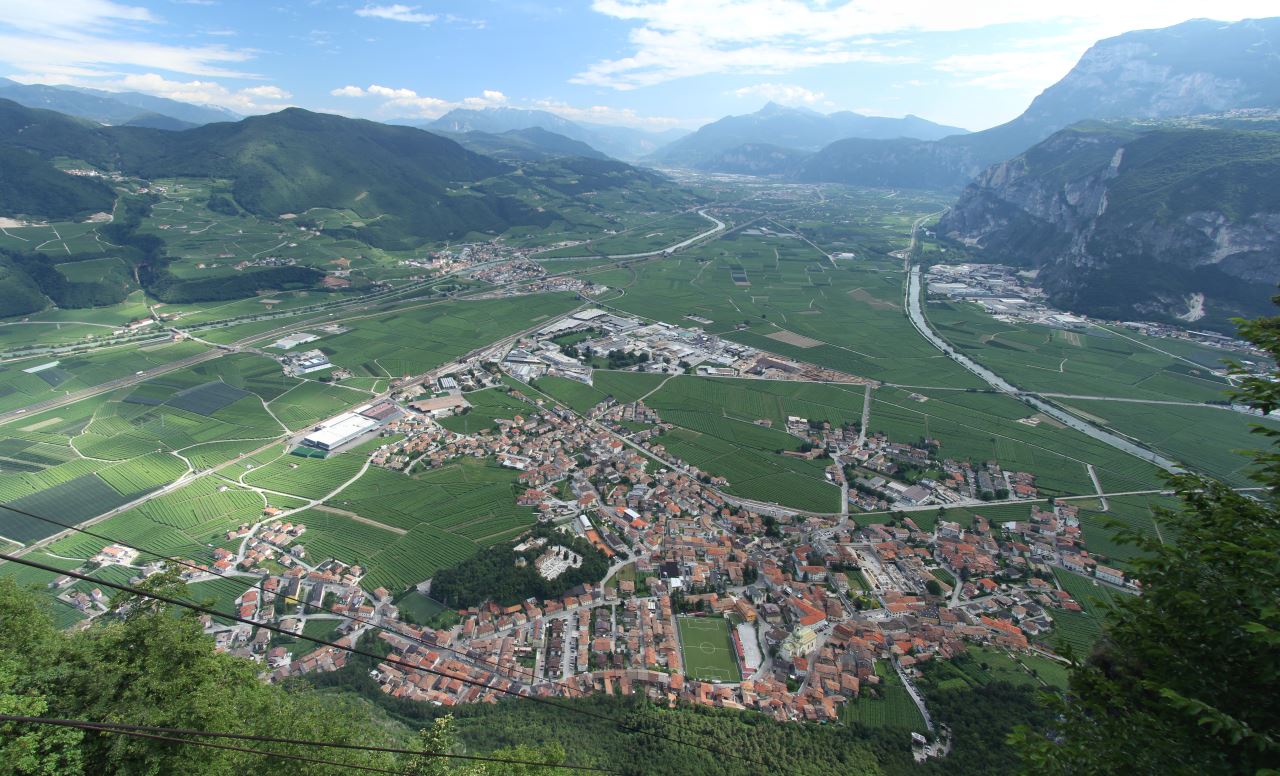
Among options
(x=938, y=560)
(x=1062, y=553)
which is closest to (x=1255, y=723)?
(x=938, y=560)

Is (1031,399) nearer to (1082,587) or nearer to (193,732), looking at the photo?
(1082,587)

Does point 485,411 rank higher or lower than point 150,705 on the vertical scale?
lower

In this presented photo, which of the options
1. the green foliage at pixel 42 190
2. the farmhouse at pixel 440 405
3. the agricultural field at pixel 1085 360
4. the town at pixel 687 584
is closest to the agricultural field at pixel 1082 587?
the town at pixel 687 584

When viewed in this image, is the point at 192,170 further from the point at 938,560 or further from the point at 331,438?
the point at 938,560

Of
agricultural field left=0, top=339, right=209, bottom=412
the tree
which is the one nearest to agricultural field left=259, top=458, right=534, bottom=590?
agricultural field left=0, top=339, right=209, bottom=412

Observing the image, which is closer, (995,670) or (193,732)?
(193,732)

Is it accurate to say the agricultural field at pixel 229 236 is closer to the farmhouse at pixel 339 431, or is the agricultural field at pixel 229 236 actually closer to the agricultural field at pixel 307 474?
the farmhouse at pixel 339 431

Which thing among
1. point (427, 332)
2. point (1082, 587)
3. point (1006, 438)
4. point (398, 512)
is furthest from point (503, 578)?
point (427, 332)
